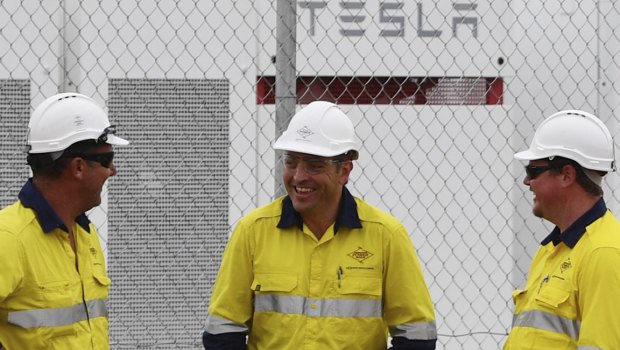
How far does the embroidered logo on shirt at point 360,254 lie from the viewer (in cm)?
325

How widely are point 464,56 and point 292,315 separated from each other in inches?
75.7

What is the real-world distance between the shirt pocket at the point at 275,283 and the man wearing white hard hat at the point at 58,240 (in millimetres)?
506

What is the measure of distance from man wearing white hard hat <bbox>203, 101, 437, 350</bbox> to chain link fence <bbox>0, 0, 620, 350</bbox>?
118cm

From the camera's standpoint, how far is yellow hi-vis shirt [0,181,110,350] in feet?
9.46

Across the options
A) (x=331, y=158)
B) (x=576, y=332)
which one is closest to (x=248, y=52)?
(x=331, y=158)

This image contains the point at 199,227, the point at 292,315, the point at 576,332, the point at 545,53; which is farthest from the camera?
the point at 545,53

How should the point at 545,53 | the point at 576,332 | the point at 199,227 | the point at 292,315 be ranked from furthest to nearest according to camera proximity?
the point at 545,53 < the point at 199,227 < the point at 292,315 < the point at 576,332

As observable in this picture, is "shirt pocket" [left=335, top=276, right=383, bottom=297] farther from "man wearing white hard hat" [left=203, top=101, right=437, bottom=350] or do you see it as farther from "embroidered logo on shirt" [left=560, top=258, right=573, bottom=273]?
"embroidered logo on shirt" [left=560, top=258, right=573, bottom=273]

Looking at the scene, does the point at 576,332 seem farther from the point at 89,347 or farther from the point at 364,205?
the point at 89,347

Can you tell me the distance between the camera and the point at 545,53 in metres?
4.76

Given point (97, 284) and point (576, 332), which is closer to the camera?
point (576, 332)

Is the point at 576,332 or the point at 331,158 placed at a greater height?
the point at 331,158

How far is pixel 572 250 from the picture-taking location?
2.97 metres

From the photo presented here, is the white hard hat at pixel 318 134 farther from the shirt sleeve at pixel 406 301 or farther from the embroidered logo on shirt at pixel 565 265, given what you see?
the embroidered logo on shirt at pixel 565 265
